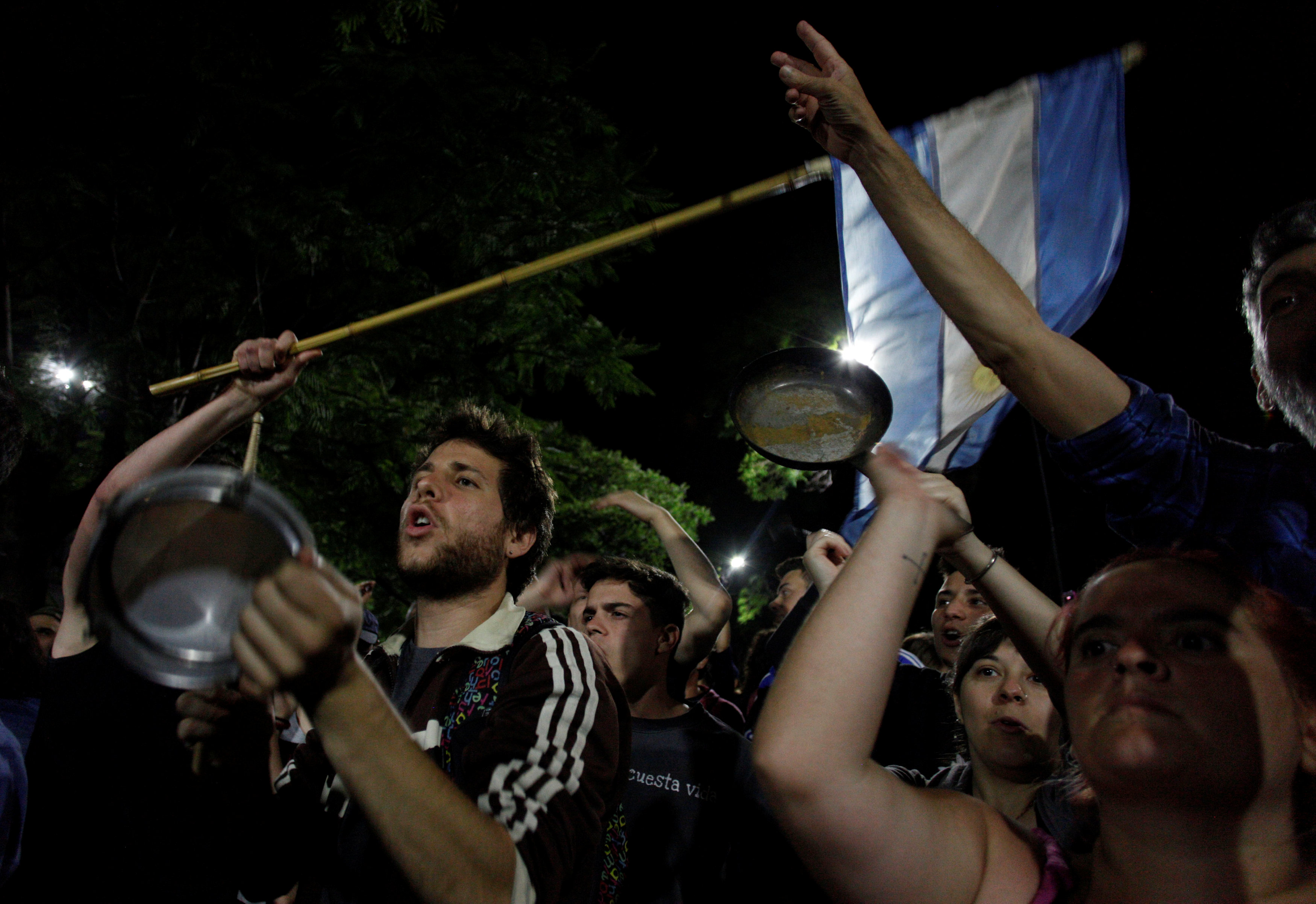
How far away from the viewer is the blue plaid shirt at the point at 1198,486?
6.19ft

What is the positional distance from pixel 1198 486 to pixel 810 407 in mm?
934

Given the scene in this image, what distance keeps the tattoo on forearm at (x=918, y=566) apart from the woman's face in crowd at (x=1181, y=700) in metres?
0.43

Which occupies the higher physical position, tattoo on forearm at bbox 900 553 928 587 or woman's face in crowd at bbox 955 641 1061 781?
woman's face in crowd at bbox 955 641 1061 781

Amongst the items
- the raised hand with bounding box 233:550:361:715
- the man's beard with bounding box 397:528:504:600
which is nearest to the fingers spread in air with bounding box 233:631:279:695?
the raised hand with bounding box 233:550:361:715

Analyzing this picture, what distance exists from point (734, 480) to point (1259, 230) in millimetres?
24298

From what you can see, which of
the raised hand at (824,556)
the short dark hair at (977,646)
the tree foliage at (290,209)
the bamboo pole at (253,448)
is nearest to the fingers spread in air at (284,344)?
the bamboo pole at (253,448)

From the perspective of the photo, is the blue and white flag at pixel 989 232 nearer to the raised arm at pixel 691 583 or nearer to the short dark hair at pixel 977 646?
the short dark hair at pixel 977 646

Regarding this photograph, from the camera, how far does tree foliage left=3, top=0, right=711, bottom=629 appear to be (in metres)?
7.35

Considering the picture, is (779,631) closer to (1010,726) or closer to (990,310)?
(1010,726)

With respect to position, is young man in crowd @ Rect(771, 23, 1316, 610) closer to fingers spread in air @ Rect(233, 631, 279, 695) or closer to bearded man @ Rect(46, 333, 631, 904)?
bearded man @ Rect(46, 333, 631, 904)

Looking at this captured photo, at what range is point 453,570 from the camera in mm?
2672

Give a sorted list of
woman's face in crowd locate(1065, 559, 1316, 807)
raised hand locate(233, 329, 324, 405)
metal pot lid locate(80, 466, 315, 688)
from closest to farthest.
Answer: metal pot lid locate(80, 466, 315, 688)
woman's face in crowd locate(1065, 559, 1316, 807)
raised hand locate(233, 329, 324, 405)

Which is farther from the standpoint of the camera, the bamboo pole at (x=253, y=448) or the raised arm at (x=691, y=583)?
the raised arm at (x=691, y=583)

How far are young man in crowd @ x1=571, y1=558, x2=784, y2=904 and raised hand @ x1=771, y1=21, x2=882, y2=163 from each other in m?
2.01
